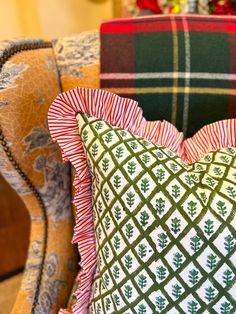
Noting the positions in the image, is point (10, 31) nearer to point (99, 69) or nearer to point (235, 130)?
point (99, 69)

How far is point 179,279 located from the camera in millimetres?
449

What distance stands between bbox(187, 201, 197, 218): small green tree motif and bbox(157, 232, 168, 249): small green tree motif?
4cm

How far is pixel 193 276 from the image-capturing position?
17.5 inches

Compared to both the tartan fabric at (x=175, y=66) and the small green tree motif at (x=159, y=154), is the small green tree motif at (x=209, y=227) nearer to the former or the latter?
the small green tree motif at (x=159, y=154)

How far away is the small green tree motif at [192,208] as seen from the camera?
434 millimetres

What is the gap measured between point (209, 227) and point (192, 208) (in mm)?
31

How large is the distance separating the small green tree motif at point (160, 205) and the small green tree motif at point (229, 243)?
0.28 ft

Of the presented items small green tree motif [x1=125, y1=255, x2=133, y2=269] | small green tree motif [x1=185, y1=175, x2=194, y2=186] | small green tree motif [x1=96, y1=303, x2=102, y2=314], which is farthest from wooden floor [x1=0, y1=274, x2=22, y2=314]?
small green tree motif [x1=185, y1=175, x2=194, y2=186]

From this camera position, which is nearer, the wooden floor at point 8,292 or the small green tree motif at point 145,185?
the small green tree motif at point 145,185

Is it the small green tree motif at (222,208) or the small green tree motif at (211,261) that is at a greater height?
the small green tree motif at (222,208)

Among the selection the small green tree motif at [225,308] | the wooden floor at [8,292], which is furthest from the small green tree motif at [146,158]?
the wooden floor at [8,292]

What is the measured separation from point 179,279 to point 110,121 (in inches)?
9.2

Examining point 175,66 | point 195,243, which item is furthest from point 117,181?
point 175,66

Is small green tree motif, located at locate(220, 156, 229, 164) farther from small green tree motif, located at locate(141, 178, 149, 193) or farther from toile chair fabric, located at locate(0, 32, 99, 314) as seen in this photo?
toile chair fabric, located at locate(0, 32, 99, 314)
